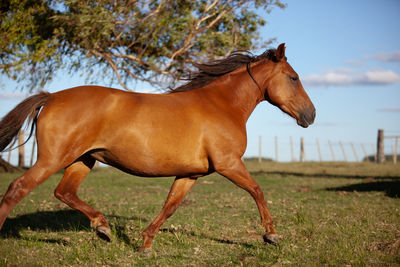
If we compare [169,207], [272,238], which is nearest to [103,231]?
[169,207]

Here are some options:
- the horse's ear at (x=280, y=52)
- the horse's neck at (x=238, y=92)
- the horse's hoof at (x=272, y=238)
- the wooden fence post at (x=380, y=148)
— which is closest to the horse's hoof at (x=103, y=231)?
the horse's hoof at (x=272, y=238)

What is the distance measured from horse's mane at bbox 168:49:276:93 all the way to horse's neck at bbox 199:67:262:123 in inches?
4.0

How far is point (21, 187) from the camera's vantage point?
4.43m

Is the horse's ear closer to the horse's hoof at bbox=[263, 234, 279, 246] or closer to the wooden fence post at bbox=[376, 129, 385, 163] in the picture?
the horse's hoof at bbox=[263, 234, 279, 246]

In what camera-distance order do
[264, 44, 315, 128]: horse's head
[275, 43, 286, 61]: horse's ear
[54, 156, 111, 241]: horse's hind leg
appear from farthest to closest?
[264, 44, 315, 128]: horse's head < [275, 43, 286, 61]: horse's ear < [54, 156, 111, 241]: horse's hind leg

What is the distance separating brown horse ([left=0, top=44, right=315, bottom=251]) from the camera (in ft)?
14.9

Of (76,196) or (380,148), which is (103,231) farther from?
(380,148)

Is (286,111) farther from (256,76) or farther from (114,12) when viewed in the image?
(114,12)

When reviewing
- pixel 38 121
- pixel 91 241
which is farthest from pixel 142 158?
pixel 91 241

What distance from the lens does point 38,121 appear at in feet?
15.0

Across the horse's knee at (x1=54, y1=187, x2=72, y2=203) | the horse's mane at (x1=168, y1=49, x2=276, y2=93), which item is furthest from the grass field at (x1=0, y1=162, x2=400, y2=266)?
the horse's mane at (x1=168, y1=49, x2=276, y2=93)

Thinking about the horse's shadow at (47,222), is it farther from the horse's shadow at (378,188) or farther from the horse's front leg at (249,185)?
the horse's shadow at (378,188)

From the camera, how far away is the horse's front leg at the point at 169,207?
17.0ft

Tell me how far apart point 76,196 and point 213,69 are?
271 centimetres
